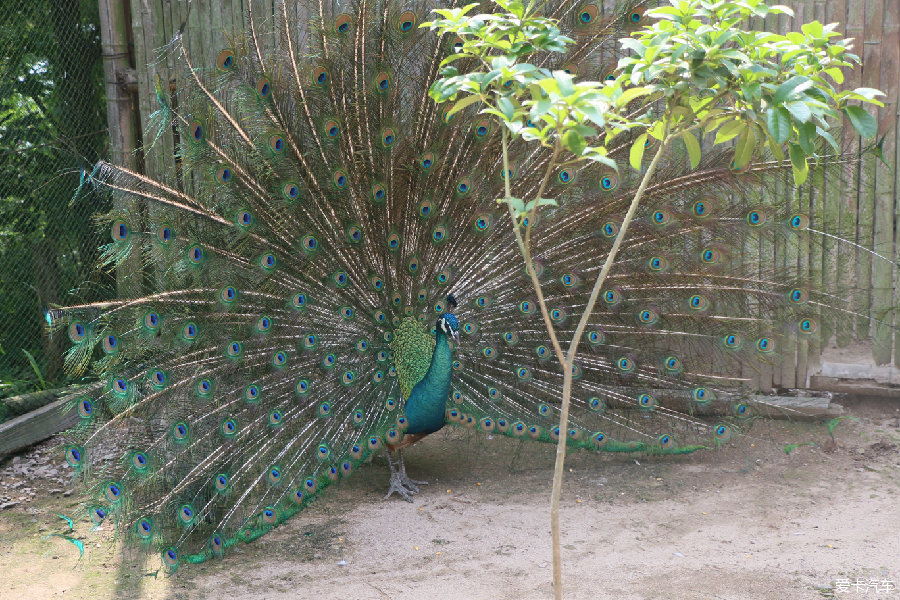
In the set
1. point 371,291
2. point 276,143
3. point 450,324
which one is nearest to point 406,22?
point 276,143

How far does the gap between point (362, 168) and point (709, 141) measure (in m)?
2.65

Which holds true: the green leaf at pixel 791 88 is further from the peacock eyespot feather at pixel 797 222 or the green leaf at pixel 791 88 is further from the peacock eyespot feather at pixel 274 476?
the peacock eyespot feather at pixel 274 476

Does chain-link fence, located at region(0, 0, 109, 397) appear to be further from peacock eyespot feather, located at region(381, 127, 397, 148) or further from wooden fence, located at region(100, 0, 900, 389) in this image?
peacock eyespot feather, located at region(381, 127, 397, 148)

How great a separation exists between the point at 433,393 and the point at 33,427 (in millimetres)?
3267

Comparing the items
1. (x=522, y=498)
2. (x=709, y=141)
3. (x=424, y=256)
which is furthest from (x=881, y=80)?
(x=522, y=498)

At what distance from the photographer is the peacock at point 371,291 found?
179 inches

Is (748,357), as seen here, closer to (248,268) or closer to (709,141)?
(709,141)

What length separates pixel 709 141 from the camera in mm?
5992

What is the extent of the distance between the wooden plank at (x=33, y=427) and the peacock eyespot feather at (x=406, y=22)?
351cm

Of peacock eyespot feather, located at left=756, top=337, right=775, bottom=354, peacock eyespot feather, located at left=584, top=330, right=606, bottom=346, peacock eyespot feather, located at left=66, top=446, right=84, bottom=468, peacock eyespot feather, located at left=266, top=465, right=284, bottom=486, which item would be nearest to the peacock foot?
peacock eyespot feather, located at left=266, top=465, right=284, bottom=486

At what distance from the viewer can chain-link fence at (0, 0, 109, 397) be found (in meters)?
6.46

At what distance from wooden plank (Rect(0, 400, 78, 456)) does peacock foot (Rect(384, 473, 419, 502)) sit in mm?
2450

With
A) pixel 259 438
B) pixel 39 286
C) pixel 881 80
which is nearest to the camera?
pixel 259 438

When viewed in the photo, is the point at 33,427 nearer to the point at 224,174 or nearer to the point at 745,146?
the point at 224,174
